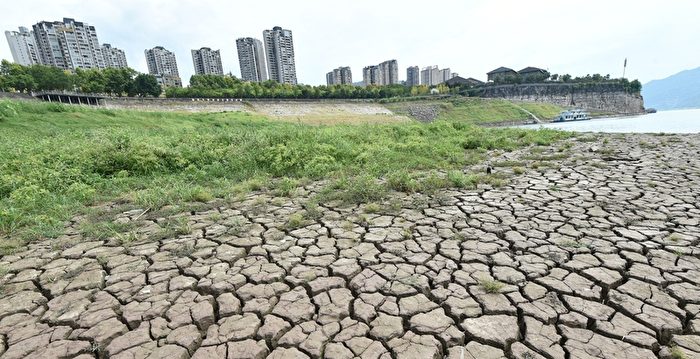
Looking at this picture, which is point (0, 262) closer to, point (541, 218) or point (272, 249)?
point (272, 249)

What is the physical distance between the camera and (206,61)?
78188 millimetres

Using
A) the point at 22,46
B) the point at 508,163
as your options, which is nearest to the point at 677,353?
the point at 508,163

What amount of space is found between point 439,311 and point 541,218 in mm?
2539

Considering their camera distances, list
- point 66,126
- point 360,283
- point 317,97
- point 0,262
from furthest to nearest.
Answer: point 317,97
point 66,126
point 0,262
point 360,283

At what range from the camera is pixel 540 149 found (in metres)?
9.59

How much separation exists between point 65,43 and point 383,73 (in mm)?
70054

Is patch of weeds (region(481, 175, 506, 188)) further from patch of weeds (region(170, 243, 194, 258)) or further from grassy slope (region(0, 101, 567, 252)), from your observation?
patch of weeds (region(170, 243, 194, 258))

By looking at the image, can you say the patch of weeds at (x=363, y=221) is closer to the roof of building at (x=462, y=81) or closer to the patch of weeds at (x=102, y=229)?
the patch of weeds at (x=102, y=229)

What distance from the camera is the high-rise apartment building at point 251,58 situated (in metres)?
73.7

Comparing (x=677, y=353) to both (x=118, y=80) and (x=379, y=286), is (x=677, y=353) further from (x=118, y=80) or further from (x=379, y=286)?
(x=118, y=80)

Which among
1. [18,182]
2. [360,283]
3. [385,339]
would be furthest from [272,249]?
[18,182]

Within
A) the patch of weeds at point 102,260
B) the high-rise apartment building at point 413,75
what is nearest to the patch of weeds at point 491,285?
the patch of weeds at point 102,260

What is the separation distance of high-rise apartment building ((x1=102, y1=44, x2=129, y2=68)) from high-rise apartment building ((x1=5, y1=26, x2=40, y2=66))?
1226cm

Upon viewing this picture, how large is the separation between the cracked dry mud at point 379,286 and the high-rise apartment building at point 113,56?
306 feet
